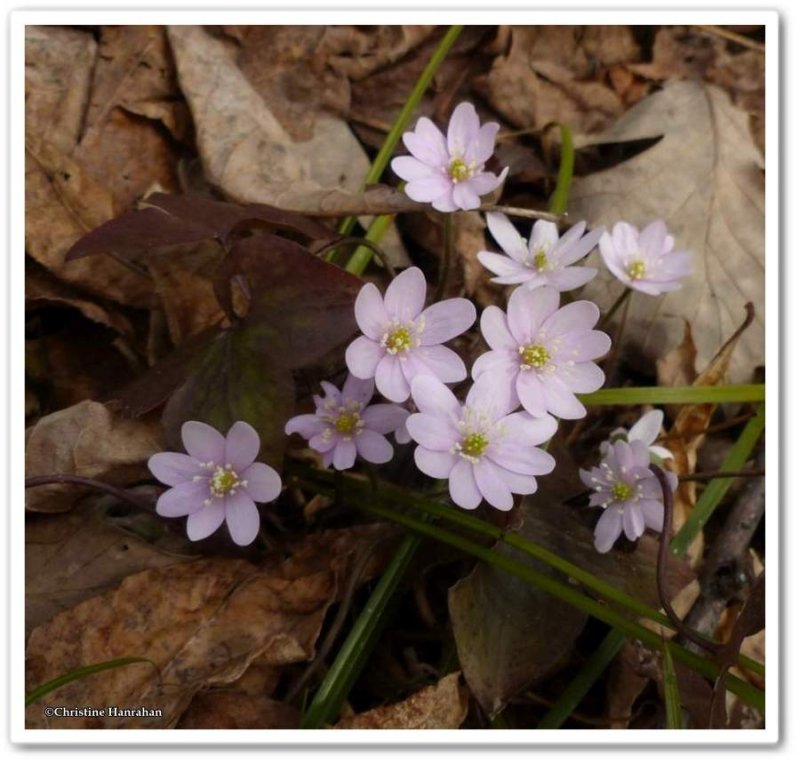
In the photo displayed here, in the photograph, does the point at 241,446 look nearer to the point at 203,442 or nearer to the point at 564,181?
the point at 203,442

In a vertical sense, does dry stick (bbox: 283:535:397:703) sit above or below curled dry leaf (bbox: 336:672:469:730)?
above

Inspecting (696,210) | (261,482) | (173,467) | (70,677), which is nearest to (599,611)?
(261,482)

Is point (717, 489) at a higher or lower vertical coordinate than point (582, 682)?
higher

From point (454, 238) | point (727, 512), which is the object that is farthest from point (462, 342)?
point (727, 512)

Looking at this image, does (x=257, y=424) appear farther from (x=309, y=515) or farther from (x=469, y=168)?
(x=469, y=168)

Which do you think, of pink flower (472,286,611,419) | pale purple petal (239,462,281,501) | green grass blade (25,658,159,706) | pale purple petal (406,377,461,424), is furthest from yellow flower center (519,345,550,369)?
green grass blade (25,658,159,706)

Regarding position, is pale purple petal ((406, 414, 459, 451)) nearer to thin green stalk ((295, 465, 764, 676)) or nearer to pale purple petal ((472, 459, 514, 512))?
pale purple petal ((472, 459, 514, 512))

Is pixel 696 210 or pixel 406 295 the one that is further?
pixel 696 210

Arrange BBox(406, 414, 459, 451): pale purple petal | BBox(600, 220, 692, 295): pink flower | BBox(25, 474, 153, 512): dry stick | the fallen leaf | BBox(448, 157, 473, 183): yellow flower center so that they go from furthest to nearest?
the fallen leaf < BBox(600, 220, 692, 295): pink flower < BBox(448, 157, 473, 183): yellow flower center < BBox(25, 474, 153, 512): dry stick < BBox(406, 414, 459, 451): pale purple petal
